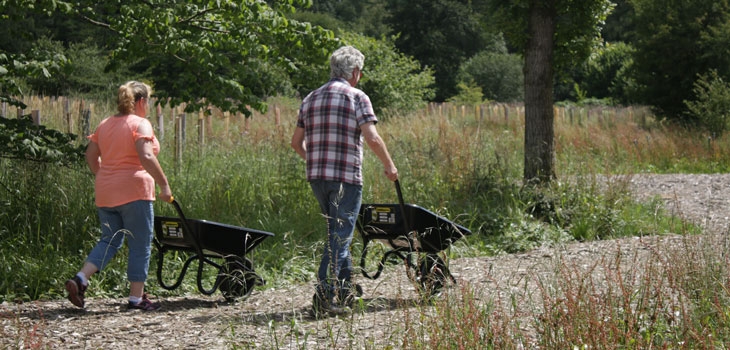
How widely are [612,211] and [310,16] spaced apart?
53.2 metres

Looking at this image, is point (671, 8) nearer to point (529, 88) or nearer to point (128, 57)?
point (529, 88)

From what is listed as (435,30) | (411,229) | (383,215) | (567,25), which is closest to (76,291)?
(383,215)

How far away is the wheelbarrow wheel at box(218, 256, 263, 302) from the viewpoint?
654 centimetres

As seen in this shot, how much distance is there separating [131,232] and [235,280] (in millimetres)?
827

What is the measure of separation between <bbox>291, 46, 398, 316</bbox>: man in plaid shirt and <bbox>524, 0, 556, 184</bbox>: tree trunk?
17.9 feet

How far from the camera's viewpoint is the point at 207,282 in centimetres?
766

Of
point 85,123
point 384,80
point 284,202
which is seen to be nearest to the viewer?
point 284,202

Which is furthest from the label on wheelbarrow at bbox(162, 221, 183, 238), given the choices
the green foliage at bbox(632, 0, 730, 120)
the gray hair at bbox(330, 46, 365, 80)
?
the green foliage at bbox(632, 0, 730, 120)

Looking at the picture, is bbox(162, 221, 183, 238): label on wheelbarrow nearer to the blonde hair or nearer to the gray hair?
the blonde hair

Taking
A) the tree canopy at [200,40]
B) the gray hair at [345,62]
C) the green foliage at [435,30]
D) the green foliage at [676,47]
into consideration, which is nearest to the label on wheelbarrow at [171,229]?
the gray hair at [345,62]

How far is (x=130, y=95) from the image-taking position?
6.36m

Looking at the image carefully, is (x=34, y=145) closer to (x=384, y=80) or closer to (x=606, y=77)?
(x=384, y=80)

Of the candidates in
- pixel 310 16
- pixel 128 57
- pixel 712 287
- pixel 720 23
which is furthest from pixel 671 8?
pixel 310 16

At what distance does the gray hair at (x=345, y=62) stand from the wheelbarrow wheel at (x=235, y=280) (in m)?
1.54
